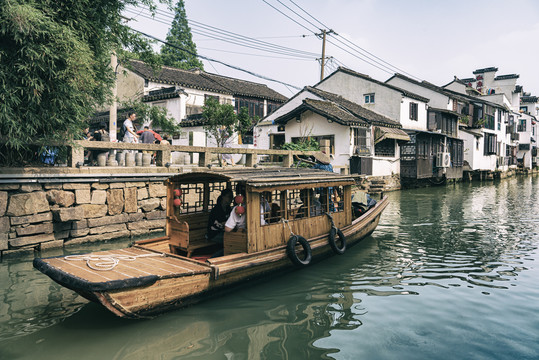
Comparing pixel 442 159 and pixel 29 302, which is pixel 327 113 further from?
pixel 29 302

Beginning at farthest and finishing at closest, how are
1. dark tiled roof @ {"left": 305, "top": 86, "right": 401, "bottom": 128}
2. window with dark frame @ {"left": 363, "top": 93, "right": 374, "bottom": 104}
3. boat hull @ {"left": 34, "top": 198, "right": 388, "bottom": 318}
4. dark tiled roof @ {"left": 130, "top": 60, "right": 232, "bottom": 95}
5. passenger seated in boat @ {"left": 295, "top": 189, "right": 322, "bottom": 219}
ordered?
window with dark frame @ {"left": 363, "top": 93, "right": 374, "bottom": 104} < dark tiled roof @ {"left": 130, "top": 60, "right": 232, "bottom": 95} < dark tiled roof @ {"left": 305, "top": 86, "right": 401, "bottom": 128} < passenger seated in boat @ {"left": 295, "top": 189, "right": 322, "bottom": 219} < boat hull @ {"left": 34, "top": 198, "right": 388, "bottom": 318}

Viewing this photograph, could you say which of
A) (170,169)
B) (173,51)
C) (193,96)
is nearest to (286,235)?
(170,169)

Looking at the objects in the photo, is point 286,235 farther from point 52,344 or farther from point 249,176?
point 52,344

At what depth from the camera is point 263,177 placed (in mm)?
6504

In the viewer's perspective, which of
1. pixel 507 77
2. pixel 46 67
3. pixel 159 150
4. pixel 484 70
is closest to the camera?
pixel 46 67

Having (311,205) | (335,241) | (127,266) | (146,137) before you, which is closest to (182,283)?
(127,266)

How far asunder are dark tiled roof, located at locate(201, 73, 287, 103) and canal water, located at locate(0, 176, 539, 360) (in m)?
21.6

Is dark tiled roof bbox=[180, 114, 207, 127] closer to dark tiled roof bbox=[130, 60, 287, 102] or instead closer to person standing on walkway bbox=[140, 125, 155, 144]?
dark tiled roof bbox=[130, 60, 287, 102]

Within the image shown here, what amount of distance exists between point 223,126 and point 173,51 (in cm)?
2491

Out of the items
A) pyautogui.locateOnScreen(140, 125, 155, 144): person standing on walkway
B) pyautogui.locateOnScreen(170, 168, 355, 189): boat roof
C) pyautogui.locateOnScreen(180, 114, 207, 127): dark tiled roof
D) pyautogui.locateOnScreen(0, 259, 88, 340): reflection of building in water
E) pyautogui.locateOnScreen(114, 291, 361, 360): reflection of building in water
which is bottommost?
pyautogui.locateOnScreen(114, 291, 361, 360): reflection of building in water

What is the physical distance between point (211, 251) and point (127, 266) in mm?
2332

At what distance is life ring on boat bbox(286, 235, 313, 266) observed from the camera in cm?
664

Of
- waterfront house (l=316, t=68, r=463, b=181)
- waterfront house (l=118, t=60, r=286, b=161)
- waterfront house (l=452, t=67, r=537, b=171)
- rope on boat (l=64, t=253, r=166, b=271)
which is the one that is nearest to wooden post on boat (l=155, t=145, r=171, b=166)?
rope on boat (l=64, t=253, r=166, b=271)

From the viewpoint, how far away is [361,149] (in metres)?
22.6
